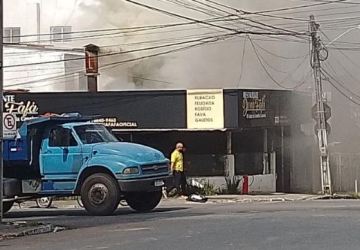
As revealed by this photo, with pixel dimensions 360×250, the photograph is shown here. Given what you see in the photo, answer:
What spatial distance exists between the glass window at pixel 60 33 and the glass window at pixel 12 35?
218cm

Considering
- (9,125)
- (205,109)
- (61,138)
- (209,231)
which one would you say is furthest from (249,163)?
(209,231)

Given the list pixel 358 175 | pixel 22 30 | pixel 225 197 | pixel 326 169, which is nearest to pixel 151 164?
pixel 225 197

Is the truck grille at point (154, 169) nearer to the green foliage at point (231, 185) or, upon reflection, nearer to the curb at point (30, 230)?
the curb at point (30, 230)

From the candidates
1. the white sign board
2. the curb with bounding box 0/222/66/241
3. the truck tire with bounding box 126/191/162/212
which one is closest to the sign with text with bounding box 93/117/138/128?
the truck tire with bounding box 126/191/162/212

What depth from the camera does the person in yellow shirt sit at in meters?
27.5

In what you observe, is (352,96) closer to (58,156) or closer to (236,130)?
(236,130)

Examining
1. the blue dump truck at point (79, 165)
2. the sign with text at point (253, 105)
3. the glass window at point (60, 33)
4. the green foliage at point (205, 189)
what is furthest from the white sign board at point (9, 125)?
the glass window at point (60, 33)

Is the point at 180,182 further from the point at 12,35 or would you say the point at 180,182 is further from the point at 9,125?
the point at 12,35

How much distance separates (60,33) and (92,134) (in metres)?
36.7

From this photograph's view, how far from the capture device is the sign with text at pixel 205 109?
105 feet

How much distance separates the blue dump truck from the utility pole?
13.7 meters

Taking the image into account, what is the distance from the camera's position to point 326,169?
111 ft

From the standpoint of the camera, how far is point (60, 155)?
20344 millimetres

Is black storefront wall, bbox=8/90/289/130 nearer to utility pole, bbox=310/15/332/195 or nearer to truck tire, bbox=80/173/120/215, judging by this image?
utility pole, bbox=310/15/332/195
